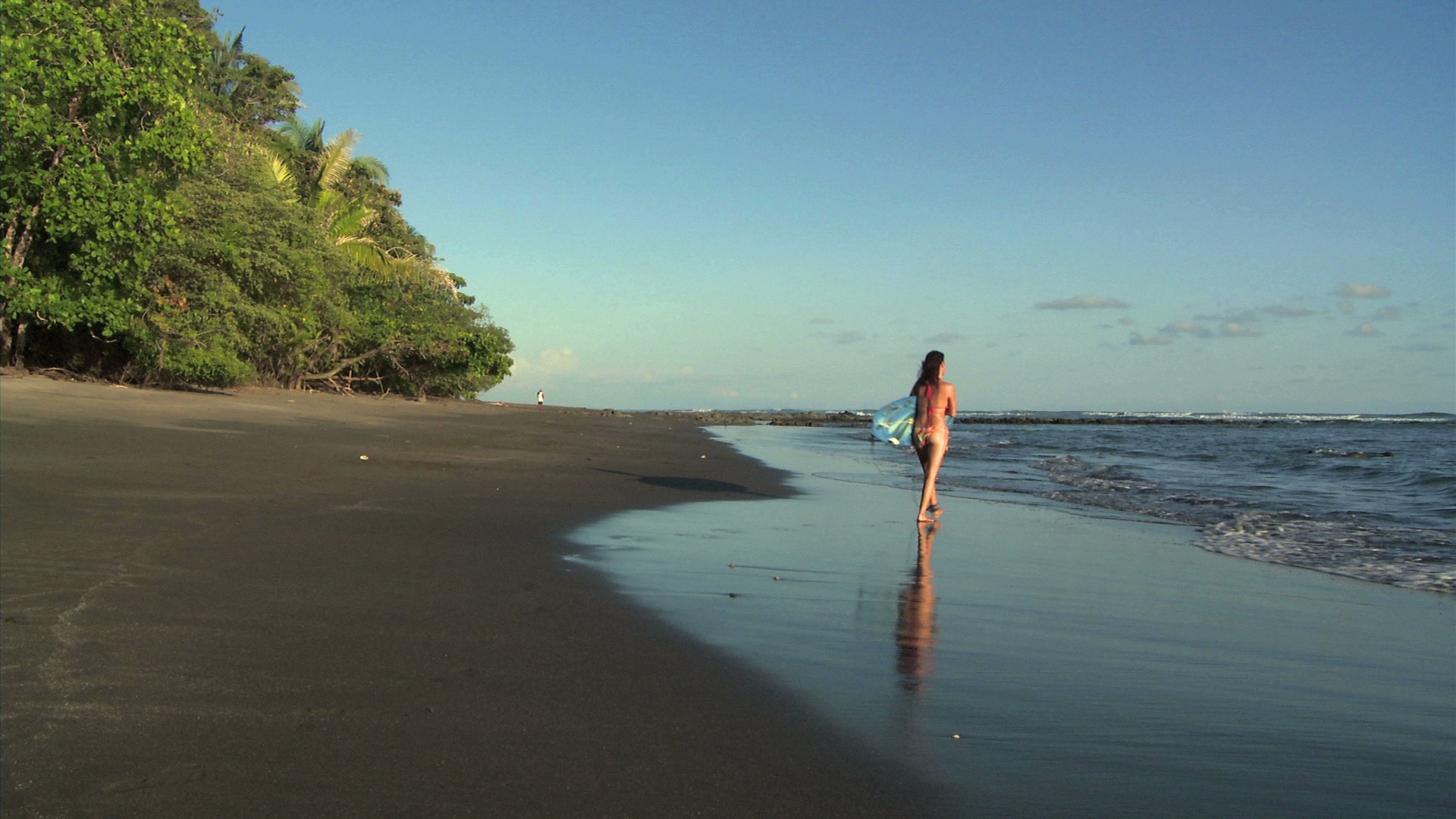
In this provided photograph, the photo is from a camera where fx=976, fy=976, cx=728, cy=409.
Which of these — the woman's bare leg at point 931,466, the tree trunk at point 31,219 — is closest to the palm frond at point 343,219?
the tree trunk at point 31,219

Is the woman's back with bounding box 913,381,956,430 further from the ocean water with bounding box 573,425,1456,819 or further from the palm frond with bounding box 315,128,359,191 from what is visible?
the palm frond with bounding box 315,128,359,191

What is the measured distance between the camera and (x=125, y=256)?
15.8 m

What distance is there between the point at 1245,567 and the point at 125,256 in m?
16.5

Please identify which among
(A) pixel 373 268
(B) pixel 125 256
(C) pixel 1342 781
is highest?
(A) pixel 373 268

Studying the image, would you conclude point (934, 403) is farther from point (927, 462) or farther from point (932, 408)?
point (927, 462)

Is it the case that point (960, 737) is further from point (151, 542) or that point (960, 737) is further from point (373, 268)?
point (373, 268)

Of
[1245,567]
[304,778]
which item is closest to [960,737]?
[304,778]

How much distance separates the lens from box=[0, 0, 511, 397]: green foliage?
14.6m

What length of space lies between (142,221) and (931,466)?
1317 centimetres

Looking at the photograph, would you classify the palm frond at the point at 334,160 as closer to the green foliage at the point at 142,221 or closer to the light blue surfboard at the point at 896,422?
the green foliage at the point at 142,221

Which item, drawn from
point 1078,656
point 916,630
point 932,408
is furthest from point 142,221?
point 1078,656

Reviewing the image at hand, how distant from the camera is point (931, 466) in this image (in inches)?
388

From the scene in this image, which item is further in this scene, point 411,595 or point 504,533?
point 504,533

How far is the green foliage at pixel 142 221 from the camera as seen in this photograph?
14555mm
